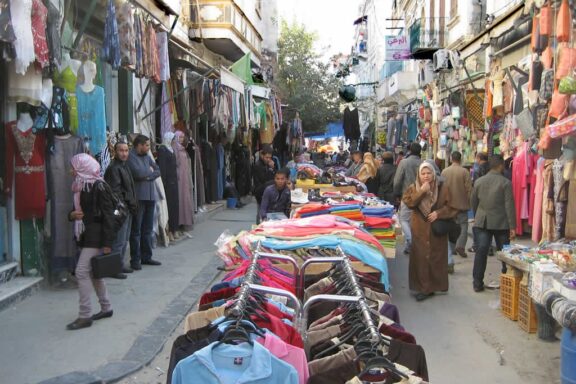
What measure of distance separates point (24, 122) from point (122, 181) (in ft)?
5.35

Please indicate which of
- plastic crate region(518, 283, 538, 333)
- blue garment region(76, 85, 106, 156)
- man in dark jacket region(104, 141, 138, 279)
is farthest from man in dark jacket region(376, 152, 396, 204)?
blue garment region(76, 85, 106, 156)

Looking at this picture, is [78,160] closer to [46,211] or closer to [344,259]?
[46,211]

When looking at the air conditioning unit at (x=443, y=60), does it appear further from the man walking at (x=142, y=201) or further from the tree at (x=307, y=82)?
the tree at (x=307, y=82)

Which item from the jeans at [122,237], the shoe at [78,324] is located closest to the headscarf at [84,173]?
the shoe at [78,324]

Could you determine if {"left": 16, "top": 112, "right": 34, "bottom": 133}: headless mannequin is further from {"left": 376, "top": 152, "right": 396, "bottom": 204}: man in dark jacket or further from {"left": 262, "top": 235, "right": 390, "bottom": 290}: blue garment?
{"left": 376, "top": 152, "right": 396, "bottom": 204}: man in dark jacket

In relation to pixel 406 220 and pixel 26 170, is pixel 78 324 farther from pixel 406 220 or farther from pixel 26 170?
pixel 406 220

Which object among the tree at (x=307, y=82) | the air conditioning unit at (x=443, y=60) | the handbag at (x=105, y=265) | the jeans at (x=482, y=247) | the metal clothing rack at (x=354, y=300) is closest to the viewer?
the metal clothing rack at (x=354, y=300)

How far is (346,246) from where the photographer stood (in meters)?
5.52

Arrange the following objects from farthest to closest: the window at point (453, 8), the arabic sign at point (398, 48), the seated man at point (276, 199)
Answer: the arabic sign at point (398, 48) → the window at point (453, 8) → the seated man at point (276, 199)

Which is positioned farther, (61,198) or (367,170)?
(367,170)

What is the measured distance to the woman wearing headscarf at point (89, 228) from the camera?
233 inches

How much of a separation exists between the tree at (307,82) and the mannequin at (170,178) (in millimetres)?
22709

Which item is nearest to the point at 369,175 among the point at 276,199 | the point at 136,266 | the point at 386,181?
the point at 386,181

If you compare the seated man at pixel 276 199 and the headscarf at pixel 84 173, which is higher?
the headscarf at pixel 84 173
